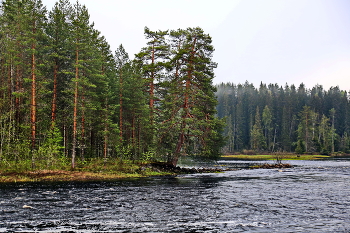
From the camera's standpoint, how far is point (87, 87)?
4359 centimetres

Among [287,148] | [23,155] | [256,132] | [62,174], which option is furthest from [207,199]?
[287,148]

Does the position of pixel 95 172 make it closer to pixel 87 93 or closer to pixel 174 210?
pixel 87 93

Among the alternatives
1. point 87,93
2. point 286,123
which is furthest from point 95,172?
point 286,123

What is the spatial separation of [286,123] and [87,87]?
117 metres

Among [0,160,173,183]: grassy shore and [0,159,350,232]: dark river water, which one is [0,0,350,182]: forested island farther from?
[0,159,350,232]: dark river water

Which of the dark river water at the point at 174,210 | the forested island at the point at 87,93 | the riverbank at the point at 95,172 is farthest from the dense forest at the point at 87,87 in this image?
the dark river water at the point at 174,210

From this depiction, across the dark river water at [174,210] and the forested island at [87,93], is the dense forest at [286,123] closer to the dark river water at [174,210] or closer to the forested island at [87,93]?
the forested island at [87,93]

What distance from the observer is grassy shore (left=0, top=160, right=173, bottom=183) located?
31.1 m

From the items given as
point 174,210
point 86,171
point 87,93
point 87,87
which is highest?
point 87,87

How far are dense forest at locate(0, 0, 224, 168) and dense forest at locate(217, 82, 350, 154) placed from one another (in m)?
84.4

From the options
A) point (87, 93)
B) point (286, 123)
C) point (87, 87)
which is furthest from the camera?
point (286, 123)

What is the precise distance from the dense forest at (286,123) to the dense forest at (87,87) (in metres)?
84.4

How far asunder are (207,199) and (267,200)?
3.95 meters

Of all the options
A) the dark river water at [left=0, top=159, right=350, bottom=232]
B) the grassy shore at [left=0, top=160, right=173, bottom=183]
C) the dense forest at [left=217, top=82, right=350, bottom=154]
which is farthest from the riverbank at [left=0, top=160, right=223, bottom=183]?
the dense forest at [left=217, top=82, right=350, bottom=154]
